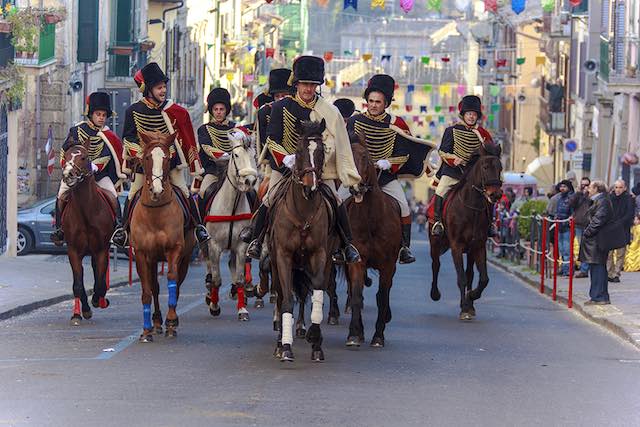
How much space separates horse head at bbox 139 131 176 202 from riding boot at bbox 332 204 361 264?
1889 millimetres

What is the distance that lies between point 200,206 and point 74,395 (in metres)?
7.80

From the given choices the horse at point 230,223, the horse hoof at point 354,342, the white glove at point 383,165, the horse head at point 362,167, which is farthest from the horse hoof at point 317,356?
the horse at point 230,223

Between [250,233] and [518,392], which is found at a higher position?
[250,233]

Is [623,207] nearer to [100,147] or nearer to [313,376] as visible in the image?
[100,147]

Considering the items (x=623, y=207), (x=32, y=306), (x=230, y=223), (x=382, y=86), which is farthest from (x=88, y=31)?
(x=382, y=86)

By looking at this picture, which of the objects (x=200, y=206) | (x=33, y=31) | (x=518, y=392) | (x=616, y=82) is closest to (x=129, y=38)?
(x=616, y=82)

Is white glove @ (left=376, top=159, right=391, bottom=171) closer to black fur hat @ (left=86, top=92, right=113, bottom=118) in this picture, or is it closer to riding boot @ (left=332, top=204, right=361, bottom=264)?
riding boot @ (left=332, top=204, right=361, bottom=264)

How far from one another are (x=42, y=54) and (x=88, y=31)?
908 cm

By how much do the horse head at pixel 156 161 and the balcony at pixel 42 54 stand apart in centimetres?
1624

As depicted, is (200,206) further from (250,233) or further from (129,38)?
(129,38)

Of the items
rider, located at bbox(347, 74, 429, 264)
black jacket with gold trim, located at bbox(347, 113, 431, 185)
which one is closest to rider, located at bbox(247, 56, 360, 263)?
rider, located at bbox(347, 74, 429, 264)

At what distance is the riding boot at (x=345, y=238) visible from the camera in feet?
49.4

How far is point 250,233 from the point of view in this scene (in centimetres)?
1537

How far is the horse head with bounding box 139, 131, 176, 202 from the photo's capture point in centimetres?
1598
